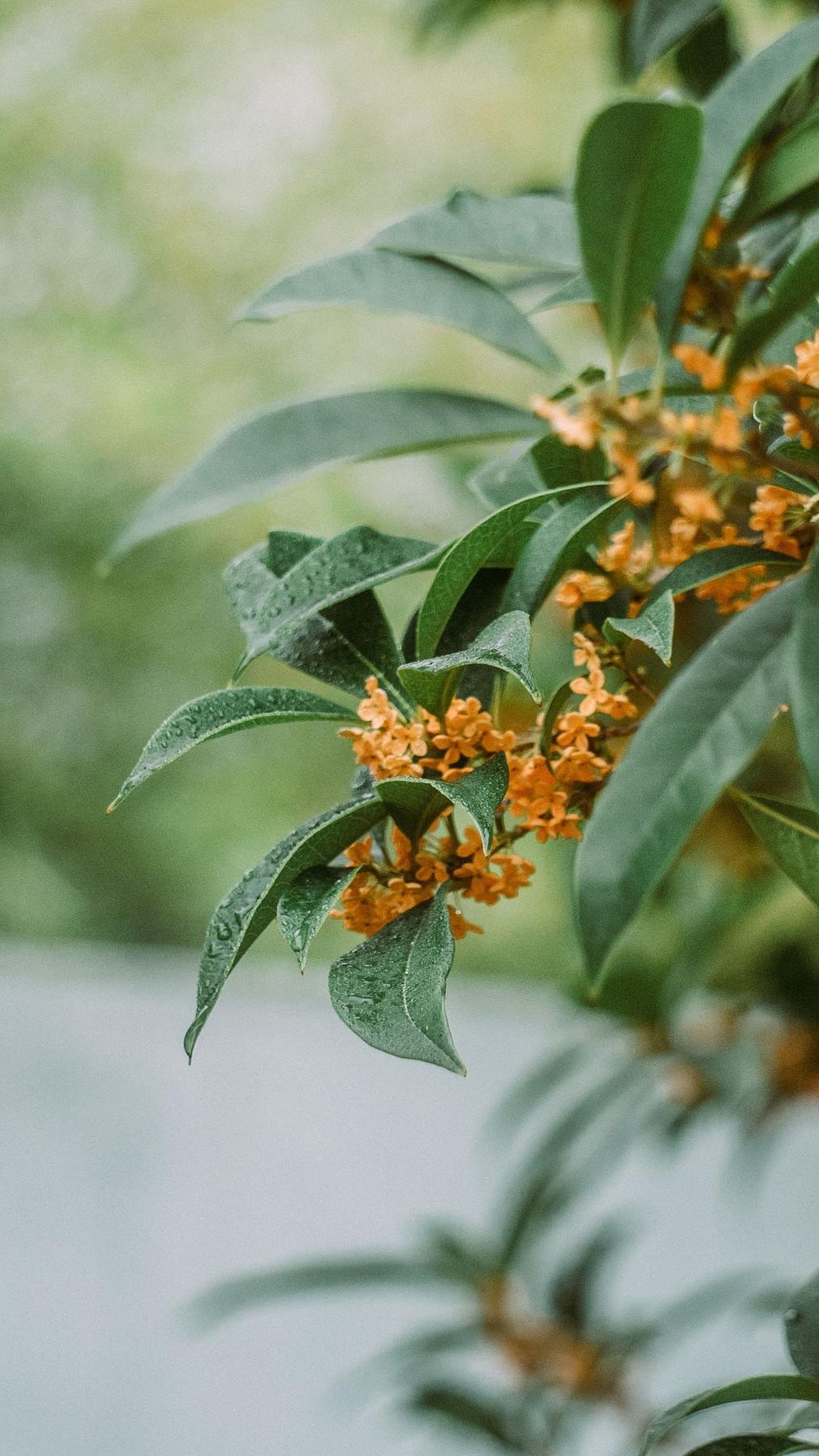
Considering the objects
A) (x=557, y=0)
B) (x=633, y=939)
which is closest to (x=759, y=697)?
(x=557, y=0)

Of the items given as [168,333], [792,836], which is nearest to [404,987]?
[792,836]

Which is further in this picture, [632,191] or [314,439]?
[314,439]

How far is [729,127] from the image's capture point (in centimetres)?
35

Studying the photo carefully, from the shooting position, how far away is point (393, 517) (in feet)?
11.3

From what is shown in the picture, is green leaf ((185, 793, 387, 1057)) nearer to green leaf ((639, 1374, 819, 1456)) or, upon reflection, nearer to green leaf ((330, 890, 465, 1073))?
green leaf ((330, 890, 465, 1073))

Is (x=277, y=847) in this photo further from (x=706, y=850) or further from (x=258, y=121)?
(x=258, y=121)

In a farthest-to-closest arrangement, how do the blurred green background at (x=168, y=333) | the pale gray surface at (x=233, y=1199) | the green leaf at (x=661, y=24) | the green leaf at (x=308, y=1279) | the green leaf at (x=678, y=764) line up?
the blurred green background at (x=168, y=333) → the pale gray surface at (x=233, y=1199) → the green leaf at (x=308, y=1279) → the green leaf at (x=661, y=24) → the green leaf at (x=678, y=764)

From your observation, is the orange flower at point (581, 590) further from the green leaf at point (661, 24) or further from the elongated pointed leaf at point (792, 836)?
the green leaf at point (661, 24)

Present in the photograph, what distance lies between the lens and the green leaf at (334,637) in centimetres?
40

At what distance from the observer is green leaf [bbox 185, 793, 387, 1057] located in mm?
326

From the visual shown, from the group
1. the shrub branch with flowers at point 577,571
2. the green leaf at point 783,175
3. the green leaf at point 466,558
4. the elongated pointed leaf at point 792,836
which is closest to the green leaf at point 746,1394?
the shrub branch with flowers at point 577,571

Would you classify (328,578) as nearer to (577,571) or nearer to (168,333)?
Result: (577,571)

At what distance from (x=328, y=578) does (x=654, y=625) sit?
0.34ft

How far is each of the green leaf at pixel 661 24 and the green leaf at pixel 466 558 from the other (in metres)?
0.27
